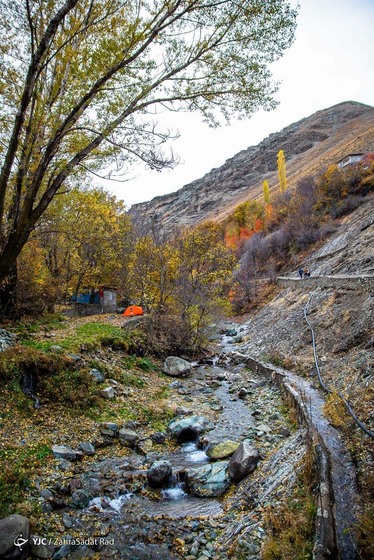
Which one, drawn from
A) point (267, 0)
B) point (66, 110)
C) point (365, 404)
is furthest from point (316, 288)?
point (66, 110)

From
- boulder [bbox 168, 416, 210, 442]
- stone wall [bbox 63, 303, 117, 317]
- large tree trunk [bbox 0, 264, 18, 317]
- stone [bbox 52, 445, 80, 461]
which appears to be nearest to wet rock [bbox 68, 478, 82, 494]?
stone [bbox 52, 445, 80, 461]

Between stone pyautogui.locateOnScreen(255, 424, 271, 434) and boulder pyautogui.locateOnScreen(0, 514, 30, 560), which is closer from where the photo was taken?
boulder pyautogui.locateOnScreen(0, 514, 30, 560)

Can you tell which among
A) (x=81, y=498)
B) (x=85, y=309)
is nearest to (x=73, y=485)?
(x=81, y=498)

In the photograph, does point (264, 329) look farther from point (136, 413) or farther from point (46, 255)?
Answer: point (46, 255)

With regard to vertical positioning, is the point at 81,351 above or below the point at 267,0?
below

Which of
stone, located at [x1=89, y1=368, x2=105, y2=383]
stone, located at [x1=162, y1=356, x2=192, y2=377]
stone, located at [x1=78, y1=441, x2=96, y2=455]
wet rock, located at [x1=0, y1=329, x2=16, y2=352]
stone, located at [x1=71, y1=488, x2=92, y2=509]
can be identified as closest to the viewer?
stone, located at [x1=71, y1=488, x2=92, y2=509]

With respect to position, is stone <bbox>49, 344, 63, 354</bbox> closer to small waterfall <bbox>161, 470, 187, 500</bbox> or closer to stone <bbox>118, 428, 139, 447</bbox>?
stone <bbox>118, 428, 139, 447</bbox>

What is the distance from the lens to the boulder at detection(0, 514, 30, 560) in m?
3.71

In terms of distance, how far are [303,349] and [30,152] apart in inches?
455

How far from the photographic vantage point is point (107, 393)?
29.5 feet

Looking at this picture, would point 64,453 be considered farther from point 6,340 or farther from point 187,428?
point 6,340

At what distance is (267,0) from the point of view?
235 inches

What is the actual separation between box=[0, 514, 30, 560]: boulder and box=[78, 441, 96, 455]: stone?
7.90 ft

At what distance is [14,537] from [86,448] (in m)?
2.75
